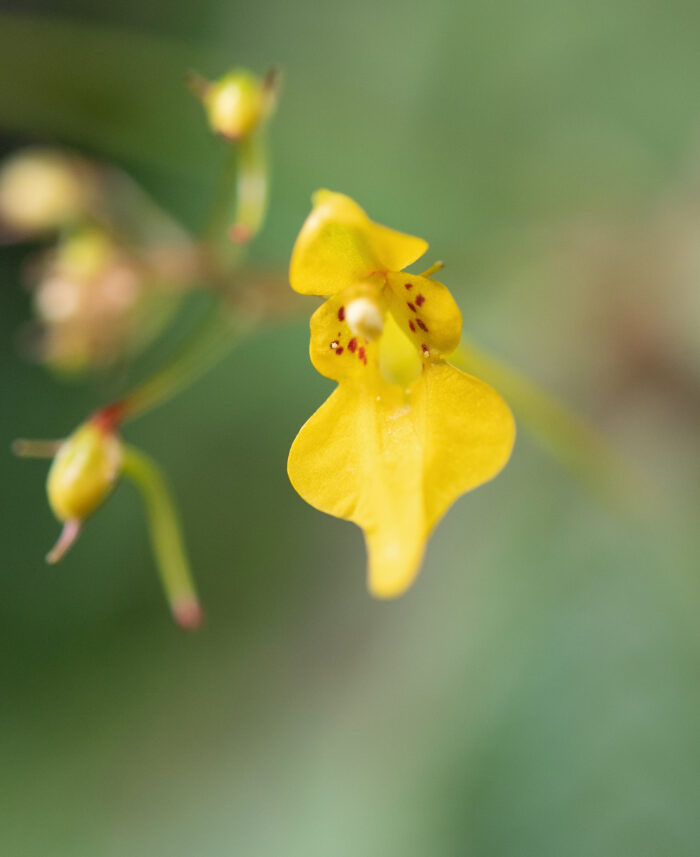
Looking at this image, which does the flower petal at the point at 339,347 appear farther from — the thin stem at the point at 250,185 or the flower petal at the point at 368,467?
the thin stem at the point at 250,185

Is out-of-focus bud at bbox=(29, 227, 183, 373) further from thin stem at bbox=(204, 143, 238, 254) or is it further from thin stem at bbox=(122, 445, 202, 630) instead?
thin stem at bbox=(122, 445, 202, 630)

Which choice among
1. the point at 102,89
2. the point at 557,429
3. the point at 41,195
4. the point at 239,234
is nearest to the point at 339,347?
the point at 239,234

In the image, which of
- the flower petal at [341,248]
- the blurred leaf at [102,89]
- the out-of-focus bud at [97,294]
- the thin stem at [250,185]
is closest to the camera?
the flower petal at [341,248]

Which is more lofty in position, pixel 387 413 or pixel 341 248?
pixel 341 248

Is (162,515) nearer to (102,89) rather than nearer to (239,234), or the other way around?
(239,234)

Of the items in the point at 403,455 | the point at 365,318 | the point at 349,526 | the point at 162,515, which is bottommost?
the point at 349,526

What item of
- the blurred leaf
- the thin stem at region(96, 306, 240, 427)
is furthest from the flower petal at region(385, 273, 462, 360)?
the blurred leaf

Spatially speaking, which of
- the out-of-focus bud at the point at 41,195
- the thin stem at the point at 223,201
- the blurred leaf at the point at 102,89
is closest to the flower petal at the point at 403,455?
the thin stem at the point at 223,201

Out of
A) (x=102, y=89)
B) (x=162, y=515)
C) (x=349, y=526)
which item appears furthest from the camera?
(x=349, y=526)
